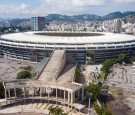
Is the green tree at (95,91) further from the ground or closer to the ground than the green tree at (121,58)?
closer to the ground

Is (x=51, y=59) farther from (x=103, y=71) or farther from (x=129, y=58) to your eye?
(x=129, y=58)

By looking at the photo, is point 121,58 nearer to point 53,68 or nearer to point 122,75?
point 122,75

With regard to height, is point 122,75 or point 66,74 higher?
point 66,74

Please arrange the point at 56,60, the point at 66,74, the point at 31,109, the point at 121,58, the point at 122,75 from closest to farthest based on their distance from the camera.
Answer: the point at 31,109, the point at 66,74, the point at 56,60, the point at 122,75, the point at 121,58

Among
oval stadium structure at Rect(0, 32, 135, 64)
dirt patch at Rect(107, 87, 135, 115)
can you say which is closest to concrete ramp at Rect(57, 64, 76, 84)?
dirt patch at Rect(107, 87, 135, 115)

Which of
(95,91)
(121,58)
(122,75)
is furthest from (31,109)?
(121,58)

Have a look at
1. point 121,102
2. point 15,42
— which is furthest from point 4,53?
point 121,102

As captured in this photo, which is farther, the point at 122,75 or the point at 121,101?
the point at 122,75

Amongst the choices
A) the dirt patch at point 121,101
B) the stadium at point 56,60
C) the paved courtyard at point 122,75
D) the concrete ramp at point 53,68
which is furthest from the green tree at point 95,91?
the paved courtyard at point 122,75

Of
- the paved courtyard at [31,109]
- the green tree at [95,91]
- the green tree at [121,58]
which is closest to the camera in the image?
the paved courtyard at [31,109]

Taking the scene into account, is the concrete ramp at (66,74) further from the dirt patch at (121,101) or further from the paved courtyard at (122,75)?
the paved courtyard at (122,75)
